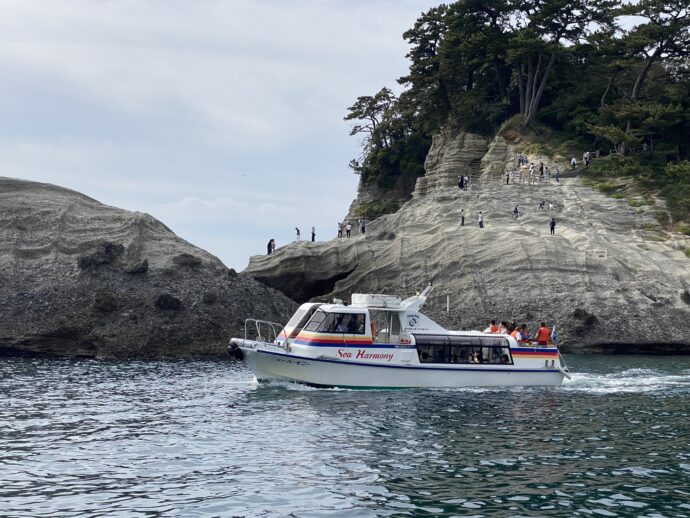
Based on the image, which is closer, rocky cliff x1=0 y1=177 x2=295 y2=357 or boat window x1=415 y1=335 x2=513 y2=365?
boat window x1=415 y1=335 x2=513 y2=365

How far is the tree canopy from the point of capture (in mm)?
84312

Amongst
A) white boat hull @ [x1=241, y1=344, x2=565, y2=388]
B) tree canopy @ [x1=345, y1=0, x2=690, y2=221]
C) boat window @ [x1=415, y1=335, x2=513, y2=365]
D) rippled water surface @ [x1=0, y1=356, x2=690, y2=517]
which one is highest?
tree canopy @ [x1=345, y1=0, x2=690, y2=221]

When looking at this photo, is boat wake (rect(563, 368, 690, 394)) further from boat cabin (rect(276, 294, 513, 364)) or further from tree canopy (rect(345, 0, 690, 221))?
tree canopy (rect(345, 0, 690, 221))

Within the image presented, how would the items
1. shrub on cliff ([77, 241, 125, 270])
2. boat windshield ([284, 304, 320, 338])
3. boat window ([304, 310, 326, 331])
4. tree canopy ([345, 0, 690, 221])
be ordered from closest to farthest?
boat window ([304, 310, 326, 331])
boat windshield ([284, 304, 320, 338])
shrub on cliff ([77, 241, 125, 270])
tree canopy ([345, 0, 690, 221])

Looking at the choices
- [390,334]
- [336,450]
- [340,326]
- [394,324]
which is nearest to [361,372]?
[340,326]

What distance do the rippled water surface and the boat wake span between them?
1.47 feet

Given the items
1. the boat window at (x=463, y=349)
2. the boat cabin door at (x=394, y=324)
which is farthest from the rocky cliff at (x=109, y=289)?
the boat window at (x=463, y=349)

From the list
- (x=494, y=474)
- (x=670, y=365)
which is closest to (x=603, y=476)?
(x=494, y=474)

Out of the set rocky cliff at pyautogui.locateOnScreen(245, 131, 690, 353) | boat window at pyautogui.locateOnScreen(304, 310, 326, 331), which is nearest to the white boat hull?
boat window at pyautogui.locateOnScreen(304, 310, 326, 331)

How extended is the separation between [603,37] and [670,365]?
50.8 meters

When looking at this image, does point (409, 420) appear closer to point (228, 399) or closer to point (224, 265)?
point (228, 399)

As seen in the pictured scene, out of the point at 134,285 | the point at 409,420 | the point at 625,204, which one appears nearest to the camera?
the point at 409,420

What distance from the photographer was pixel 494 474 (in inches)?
795

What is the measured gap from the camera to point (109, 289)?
57.5 meters
